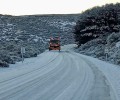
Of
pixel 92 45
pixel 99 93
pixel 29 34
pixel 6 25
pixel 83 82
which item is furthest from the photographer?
pixel 6 25

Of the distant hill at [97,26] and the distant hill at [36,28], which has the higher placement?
the distant hill at [97,26]

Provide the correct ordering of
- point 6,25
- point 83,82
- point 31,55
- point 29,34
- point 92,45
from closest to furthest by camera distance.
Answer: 1. point 83,82
2. point 31,55
3. point 92,45
4. point 29,34
5. point 6,25

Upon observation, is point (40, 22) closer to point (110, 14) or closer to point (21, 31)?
point (21, 31)

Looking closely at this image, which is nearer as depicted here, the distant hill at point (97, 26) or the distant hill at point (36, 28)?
the distant hill at point (97, 26)

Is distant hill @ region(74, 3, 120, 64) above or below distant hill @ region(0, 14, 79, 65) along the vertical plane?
above

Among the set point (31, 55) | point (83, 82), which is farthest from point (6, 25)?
point (83, 82)

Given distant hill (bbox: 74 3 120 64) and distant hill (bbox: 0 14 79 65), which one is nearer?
distant hill (bbox: 74 3 120 64)

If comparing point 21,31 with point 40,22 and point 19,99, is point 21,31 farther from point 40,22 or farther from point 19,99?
point 19,99

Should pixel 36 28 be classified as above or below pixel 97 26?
below

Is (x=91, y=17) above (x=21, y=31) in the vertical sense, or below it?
above

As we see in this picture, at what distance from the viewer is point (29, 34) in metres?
100

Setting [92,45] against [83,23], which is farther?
[83,23]

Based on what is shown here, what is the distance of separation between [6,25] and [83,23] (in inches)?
2095

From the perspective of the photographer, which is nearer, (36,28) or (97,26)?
(97,26)
